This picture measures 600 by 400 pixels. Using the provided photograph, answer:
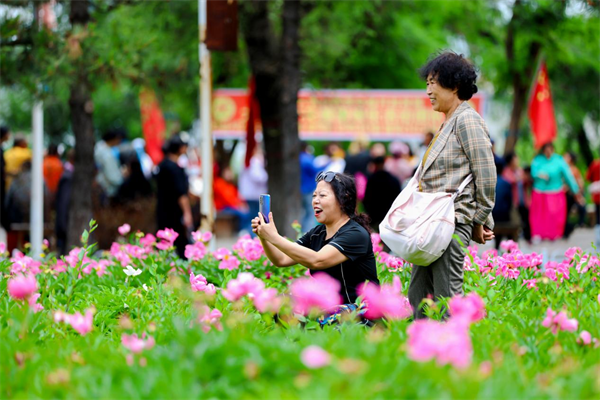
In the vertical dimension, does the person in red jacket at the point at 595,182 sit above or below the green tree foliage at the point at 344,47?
below

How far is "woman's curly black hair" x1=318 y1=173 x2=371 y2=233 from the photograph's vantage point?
5.41 meters

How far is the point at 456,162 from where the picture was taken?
5.15 m

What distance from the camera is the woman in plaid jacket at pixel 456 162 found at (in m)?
5.09

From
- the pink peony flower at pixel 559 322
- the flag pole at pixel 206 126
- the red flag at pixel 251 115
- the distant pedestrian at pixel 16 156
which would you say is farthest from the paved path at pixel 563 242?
the pink peony flower at pixel 559 322

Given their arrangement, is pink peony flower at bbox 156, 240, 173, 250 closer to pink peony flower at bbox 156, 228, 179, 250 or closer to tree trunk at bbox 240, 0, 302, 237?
pink peony flower at bbox 156, 228, 179, 250

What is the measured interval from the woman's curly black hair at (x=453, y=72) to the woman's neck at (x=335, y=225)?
0.97m

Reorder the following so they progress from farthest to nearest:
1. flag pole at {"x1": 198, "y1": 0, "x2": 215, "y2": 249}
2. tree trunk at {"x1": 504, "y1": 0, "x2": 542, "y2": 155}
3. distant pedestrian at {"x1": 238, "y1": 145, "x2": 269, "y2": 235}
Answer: tree trunk at {"x1": 504, "y1": 0, "x2": 542, "y2": 155} < distant pedestrian at {"x1": 238, "y1": 145, "x2": 269, "y2": 235} < flag pole at {"x1": 198, "y1": 0, "x2": 215, "y2": 249}

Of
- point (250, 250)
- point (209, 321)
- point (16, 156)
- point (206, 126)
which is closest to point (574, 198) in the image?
point (206, 126)

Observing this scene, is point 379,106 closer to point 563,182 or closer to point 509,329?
point 563,182

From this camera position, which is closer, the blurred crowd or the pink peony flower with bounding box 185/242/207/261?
the pink peony flower with bounding box 185/242/207/261

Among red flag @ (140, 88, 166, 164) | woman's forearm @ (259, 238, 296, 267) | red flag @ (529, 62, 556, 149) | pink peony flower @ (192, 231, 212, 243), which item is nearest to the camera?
woman's forearm @ (259, 238, 296, 267)

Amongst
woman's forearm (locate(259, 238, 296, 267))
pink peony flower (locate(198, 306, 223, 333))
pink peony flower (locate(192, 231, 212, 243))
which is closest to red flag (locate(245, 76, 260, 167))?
pink peony flower (locate(192, 231, 212, 243))

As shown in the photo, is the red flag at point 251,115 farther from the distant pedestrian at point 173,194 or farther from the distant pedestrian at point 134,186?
the distant pedestrian at point 173,194

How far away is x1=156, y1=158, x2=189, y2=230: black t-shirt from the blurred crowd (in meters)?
0.01
